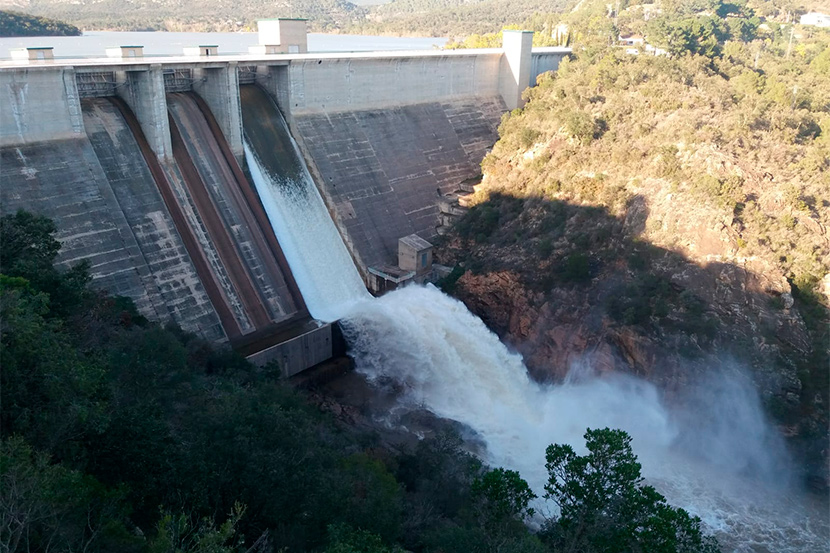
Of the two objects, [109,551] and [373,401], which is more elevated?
[109,551]

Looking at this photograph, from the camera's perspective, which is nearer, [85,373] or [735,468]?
[85,373]

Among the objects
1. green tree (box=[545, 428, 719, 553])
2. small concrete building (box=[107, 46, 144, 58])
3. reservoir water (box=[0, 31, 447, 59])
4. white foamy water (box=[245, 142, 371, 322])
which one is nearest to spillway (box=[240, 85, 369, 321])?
white foamy water (box=[245, 142, 371, 322])

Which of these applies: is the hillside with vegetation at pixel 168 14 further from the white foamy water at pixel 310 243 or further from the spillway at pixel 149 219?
the spillway at pixel 149 219

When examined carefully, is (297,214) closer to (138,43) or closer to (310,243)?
(310,243)

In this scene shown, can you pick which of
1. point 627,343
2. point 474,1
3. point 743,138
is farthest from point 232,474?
point 474,1

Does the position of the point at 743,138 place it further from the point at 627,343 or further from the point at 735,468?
the point at 735,468

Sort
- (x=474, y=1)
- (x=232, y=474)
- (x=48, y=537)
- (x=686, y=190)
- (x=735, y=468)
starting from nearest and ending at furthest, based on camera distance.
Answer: (x=48, y=537), (x=232, y=474), (x=735, y=468), (x=686, y=190), (x=474, y=1)

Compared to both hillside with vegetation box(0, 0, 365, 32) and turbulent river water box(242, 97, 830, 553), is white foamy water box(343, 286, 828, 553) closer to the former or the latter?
turbulent river water box(242, 97, 830, 553)

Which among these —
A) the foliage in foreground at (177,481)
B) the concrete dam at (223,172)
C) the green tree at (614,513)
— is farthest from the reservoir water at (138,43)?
the green tree at (614,513)
